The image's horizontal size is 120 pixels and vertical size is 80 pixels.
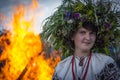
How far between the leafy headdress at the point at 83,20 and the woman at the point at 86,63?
163mm

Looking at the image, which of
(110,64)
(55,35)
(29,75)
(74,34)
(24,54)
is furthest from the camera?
(29,75)

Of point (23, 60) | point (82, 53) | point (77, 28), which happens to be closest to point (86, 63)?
point (82, 53)

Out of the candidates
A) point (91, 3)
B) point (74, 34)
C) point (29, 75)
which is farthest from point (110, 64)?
point (29, 75)

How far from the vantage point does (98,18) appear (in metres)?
5.94

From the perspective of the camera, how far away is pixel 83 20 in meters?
5.82

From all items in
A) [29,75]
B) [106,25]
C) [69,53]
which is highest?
[106,25]

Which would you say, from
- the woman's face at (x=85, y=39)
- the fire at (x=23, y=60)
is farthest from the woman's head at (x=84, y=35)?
the fire at (x=23, y=60)

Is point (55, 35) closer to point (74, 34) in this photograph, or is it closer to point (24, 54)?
point (74, 34)

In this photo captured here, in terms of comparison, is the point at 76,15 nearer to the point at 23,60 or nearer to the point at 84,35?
the point at 84,35

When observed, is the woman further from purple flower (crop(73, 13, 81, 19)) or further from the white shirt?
purple flower (crop(73, 13, 81, 19))

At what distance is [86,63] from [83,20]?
0.67 metres

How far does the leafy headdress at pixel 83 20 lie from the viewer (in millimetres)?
5957

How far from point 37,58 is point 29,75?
2.07 meters

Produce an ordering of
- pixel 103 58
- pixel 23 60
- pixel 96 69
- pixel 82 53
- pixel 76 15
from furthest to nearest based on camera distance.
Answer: pixel 23 60 → pixel 76 15 → pixel 82 53 → pixel 103 58 → pixel 96 69
